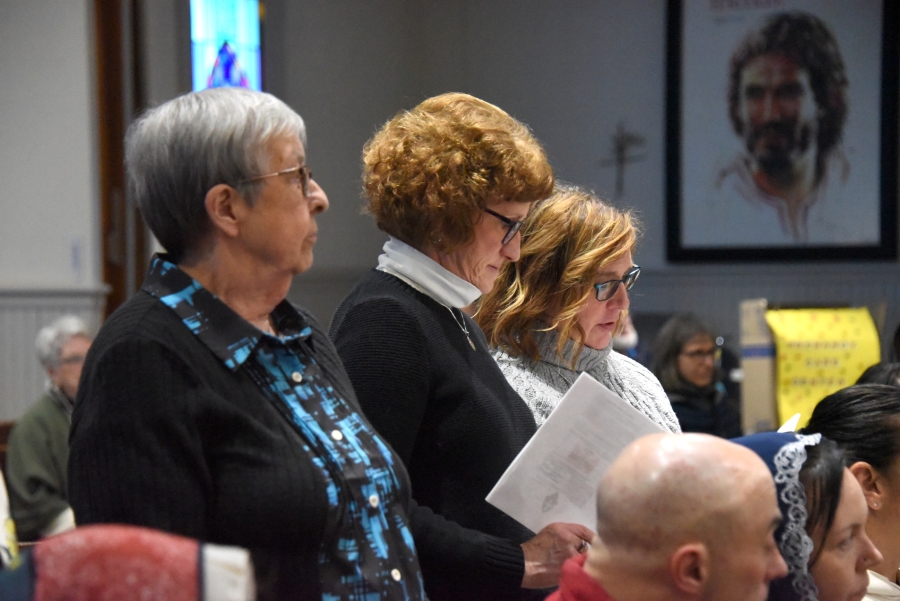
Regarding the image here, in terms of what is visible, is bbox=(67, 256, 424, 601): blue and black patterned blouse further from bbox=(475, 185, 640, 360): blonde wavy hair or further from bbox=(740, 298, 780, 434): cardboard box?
bbox=(740, 298, 780, 434): cardboard box

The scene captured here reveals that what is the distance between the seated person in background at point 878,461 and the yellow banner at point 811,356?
2.29 m

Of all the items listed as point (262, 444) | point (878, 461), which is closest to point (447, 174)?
point (262, 444)

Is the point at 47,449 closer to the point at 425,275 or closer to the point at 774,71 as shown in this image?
the point at 425,275

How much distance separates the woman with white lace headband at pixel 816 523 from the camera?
64.1 inches

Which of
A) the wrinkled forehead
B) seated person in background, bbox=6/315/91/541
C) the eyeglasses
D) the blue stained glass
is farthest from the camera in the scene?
the wrinkled forehead

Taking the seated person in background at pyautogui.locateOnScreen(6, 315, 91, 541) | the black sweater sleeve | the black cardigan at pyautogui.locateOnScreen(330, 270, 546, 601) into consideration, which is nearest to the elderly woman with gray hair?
the black sweater sleeve

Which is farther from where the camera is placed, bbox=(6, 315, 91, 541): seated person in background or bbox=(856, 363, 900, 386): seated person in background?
bbox=(6, 315, 91, 541): seated person in background

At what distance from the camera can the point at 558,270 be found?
2.07 meters

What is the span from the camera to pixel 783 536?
1.62 metres

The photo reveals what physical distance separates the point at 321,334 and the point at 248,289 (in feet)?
0.58

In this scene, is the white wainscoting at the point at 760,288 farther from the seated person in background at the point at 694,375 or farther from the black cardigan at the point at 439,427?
the black cardigan at the point at 439,427

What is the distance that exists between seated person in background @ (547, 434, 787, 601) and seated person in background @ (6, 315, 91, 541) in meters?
2.77

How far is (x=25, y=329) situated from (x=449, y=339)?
4.32 meters

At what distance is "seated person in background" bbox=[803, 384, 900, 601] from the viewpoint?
1.96 m
